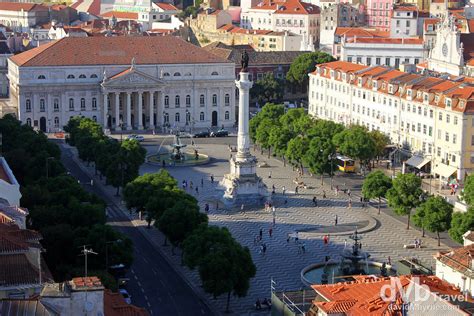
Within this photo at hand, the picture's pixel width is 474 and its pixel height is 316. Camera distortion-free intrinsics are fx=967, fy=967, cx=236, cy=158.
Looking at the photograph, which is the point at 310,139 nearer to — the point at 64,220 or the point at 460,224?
the point at 460,224

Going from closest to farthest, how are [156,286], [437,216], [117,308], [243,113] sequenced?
[117,308]
[156,286]
[437,216]
[243,113]

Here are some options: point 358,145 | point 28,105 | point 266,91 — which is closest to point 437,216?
point 358,145

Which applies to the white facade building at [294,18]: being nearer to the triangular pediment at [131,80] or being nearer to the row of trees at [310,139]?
the triangular pediment at [131,80]

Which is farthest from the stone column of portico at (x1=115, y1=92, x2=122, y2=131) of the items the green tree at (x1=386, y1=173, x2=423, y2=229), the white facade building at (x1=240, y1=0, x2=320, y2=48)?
the white facade building at (x1=240, y1=0, x2=320, y2=48)

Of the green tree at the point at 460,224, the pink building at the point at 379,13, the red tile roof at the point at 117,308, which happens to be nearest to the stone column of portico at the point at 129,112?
the green tree at the point at 460,224

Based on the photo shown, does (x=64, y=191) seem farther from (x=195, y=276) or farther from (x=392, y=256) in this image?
(x=392, y=256)

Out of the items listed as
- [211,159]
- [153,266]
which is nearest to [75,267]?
[153,266]
